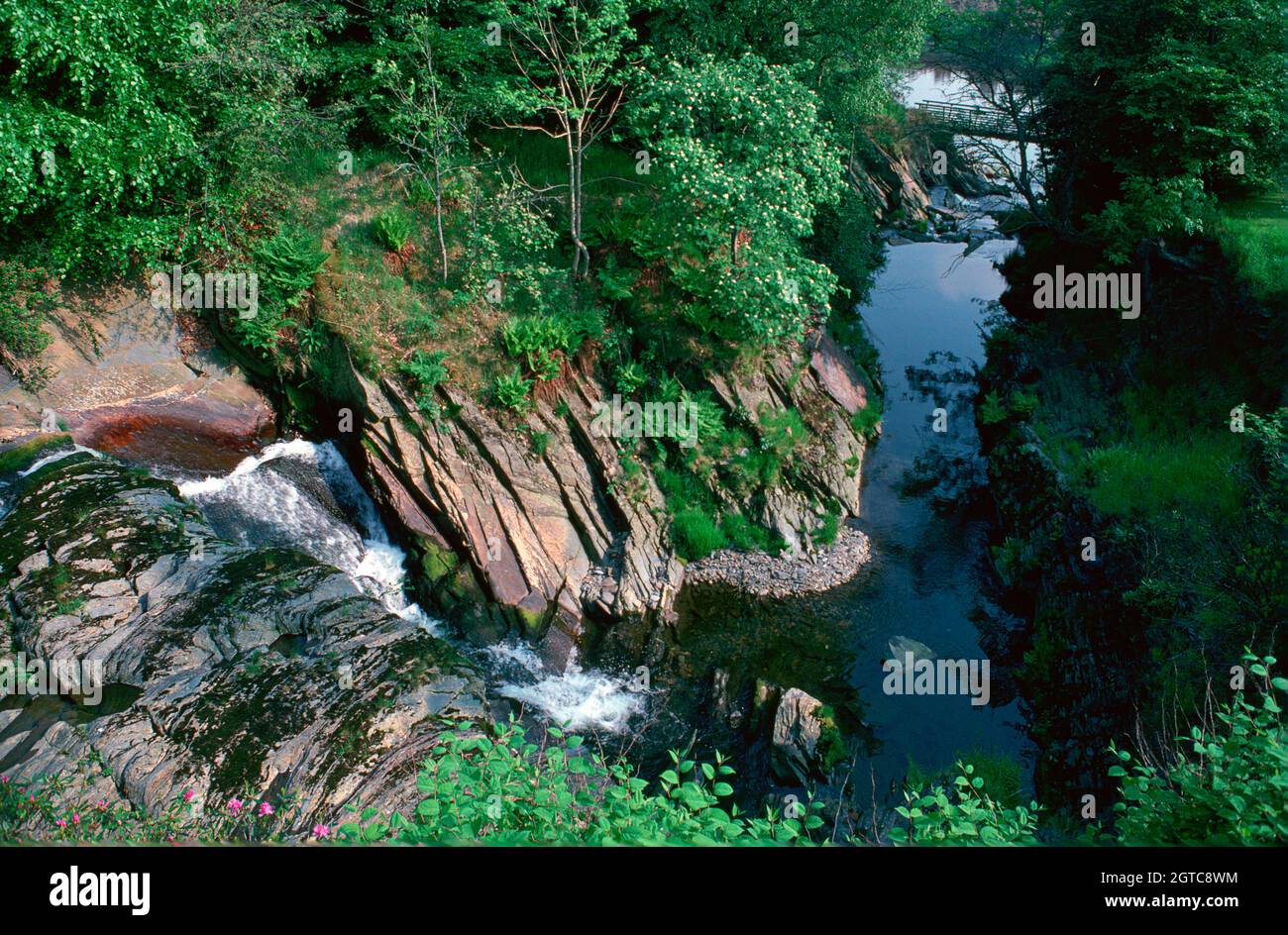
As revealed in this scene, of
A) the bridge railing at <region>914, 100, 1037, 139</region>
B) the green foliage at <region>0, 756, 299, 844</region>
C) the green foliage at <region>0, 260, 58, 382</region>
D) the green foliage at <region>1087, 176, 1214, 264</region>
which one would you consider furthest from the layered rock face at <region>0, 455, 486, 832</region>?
the bridge railing at <region>914, 100, 1037, 139</region>

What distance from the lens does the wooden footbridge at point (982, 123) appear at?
2436cm

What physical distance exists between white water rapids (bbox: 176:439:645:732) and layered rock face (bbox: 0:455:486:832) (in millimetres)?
1345

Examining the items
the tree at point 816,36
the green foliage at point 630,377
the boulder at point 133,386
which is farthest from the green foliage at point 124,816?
the tree at point 816,36

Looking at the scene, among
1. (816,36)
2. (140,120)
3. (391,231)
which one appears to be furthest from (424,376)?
(816,36)

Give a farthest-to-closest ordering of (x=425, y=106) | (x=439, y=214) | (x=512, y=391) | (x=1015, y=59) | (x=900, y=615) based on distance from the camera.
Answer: (x=1015, y=59) < (x=439, y=214) < (x=425, y=106) < (x=512, y=391) < (x=900, y=615)

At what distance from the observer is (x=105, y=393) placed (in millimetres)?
16500

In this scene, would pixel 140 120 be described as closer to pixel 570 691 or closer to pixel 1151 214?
pixel 570 691

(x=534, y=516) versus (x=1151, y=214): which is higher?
(x=1151, y=214)

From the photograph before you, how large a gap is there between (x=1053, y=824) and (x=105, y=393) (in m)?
18.6

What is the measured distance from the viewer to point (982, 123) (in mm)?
26031

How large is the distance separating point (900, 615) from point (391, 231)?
14.0 metres

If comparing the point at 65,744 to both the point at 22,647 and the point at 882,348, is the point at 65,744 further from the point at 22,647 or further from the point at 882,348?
the point at 882,348

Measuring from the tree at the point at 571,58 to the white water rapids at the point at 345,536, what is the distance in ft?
24.4
